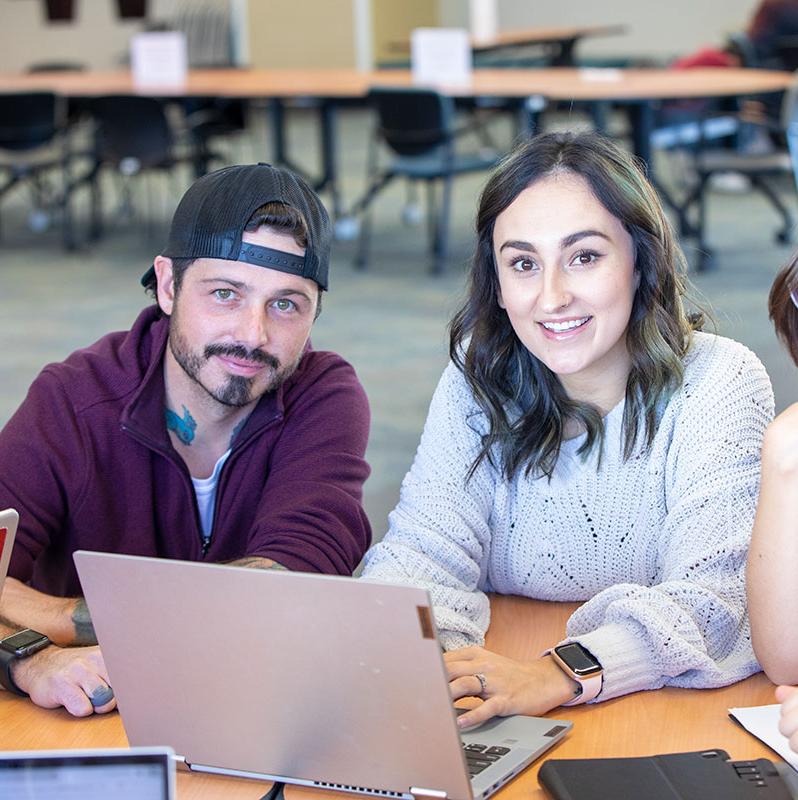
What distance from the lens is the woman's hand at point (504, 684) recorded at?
1462mm

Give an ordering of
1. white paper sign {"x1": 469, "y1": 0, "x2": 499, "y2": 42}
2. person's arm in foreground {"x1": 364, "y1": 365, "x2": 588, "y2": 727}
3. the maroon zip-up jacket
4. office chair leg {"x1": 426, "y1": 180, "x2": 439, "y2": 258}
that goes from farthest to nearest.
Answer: white paper sign {"x1": 469, "y1": 0, "x2": 499, "y2": 42}
office chair leg {"x1": 426, "y1": 180, "x2": 439, "y2": 258}
the maroon zip-up jacket
person's arm in foreground {"x1": 364, "y1": 365, "x2": 588, "y2": 727}

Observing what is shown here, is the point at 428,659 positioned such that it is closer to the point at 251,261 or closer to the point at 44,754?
the point at 44,754

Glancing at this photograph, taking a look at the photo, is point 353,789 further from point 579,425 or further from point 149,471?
point 149,471

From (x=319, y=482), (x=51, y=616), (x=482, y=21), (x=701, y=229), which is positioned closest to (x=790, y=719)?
(x=319, y=482)

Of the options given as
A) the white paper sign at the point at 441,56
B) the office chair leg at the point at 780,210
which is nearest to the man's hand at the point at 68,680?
the office chair leg at the point at 780,210

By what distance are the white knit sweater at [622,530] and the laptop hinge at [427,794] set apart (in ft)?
1.25

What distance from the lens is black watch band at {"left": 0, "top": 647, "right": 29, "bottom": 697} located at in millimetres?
1607

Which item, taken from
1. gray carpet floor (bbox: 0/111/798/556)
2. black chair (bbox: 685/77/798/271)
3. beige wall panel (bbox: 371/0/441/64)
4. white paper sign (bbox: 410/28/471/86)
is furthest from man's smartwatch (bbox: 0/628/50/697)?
beige wall panel (bbox: 371/0/441/64)

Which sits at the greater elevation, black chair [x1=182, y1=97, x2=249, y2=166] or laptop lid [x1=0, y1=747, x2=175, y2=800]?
black chair [x1=182, y1=97, x2=249, y2=166]

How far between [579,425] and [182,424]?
63cm

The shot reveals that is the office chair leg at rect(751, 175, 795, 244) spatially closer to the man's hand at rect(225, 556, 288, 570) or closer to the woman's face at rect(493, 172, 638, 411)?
the woman's face at rect(493, 172, 638, 411)

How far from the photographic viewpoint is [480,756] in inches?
53.9

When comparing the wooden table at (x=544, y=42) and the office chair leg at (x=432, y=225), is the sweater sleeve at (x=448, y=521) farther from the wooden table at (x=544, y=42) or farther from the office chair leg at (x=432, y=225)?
the wooden table at (x=544, y=42)

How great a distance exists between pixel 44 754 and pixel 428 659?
0.33 m
